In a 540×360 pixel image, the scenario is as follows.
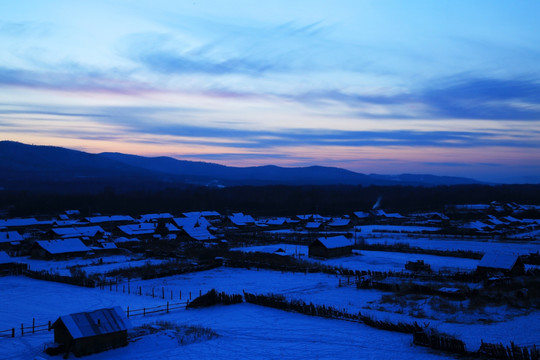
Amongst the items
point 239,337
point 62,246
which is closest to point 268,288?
point 239,337

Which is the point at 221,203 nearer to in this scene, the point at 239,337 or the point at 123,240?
the point at 123,240

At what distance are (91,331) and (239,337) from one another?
4.61m

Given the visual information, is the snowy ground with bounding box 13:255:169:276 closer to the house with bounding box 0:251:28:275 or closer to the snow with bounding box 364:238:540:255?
the house with bounding box 0:251:28:275

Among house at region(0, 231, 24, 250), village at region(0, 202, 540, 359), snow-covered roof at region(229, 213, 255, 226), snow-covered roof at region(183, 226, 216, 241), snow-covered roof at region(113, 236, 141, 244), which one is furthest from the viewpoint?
snow-covered roof at region(229, 213, 255, 226)

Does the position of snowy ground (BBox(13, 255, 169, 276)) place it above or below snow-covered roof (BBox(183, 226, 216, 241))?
below

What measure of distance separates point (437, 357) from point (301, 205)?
80491 mm

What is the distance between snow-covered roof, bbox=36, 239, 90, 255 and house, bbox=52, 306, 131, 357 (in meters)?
22.1

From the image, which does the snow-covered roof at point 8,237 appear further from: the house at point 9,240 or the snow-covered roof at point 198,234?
the snow-covered roof at point 198,234

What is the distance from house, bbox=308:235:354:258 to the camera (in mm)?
35000

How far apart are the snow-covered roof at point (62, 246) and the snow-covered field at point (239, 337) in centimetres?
1415

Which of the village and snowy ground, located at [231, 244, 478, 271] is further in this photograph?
snowy ground, located at [231, 244, 478, 271]

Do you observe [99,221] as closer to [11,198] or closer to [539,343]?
[11,198]

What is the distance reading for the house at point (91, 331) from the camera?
14.1 metres

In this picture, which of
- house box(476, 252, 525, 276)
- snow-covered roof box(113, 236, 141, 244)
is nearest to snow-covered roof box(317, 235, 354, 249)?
house box(476, 252, 525, 276)
